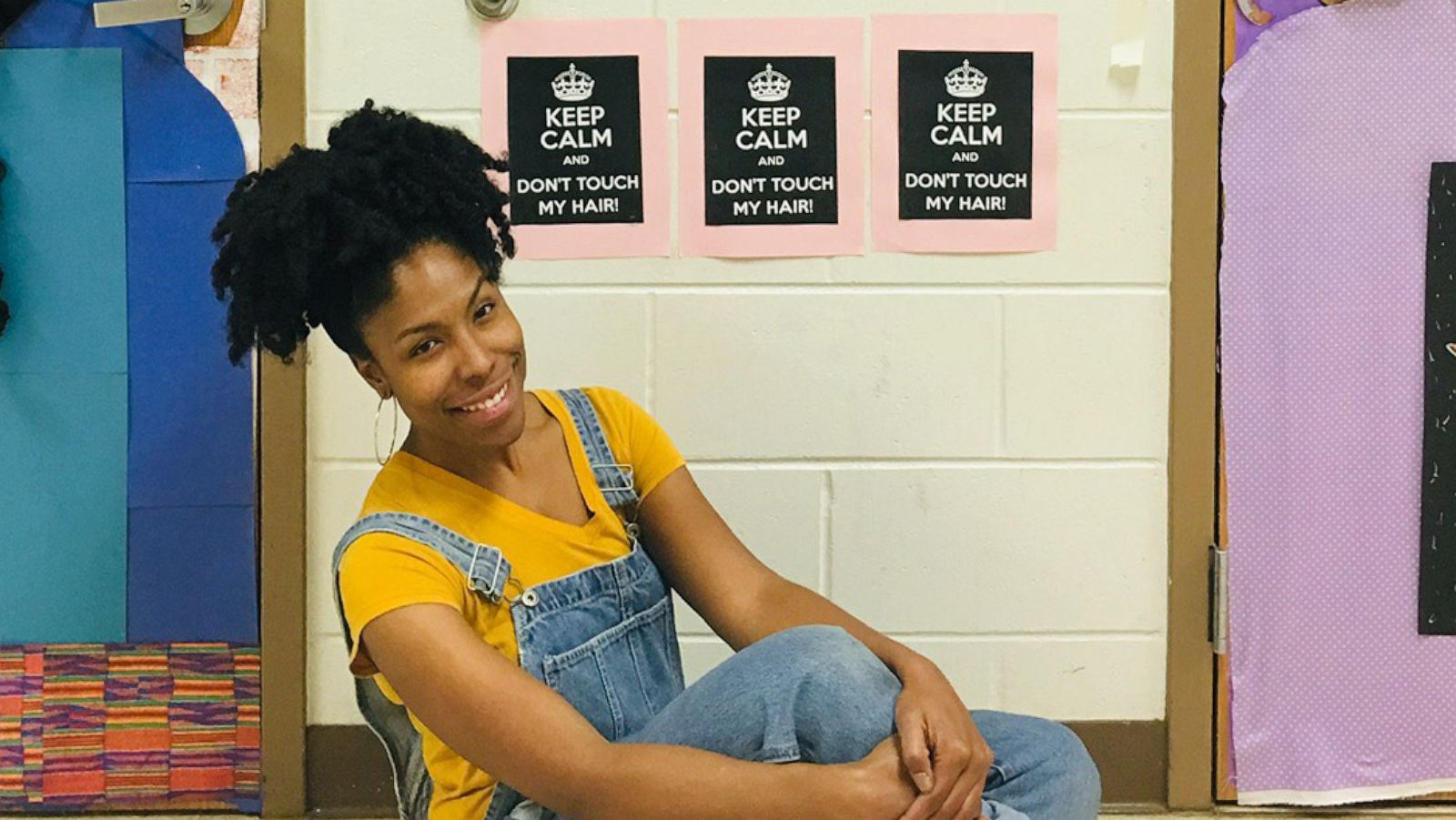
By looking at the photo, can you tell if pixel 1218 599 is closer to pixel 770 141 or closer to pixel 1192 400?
pixel 1192 400

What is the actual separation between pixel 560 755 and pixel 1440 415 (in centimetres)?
137

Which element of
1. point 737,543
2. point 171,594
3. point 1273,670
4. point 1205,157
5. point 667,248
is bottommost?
point 1273,670

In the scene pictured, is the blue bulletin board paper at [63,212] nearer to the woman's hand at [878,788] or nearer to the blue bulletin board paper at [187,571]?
the blue bulletin board paper at [187,571]

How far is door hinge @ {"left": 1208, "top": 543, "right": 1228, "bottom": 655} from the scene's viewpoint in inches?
69.9

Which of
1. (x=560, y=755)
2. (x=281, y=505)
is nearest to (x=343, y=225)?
(x=560, y=755)

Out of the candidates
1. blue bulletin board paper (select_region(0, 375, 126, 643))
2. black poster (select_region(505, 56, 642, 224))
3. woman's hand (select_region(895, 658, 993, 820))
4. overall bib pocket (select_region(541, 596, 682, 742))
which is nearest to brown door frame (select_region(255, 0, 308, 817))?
blue bulletin board paper (select_region(0, 375, 126, 643))

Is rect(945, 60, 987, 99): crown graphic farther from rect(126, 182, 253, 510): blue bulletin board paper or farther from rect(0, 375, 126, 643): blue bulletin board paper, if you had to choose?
rect(0, 375, 126, 643): blue bulletin board paper

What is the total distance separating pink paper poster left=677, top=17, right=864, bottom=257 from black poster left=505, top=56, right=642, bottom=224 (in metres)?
0.08

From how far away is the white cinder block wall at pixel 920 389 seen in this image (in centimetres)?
174

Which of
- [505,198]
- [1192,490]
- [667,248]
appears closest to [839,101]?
[667,248]

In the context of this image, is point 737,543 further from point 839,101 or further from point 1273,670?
point 1273,670

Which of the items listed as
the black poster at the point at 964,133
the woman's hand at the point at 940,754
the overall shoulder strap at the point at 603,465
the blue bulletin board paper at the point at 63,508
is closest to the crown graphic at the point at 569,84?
the black poster at the point at 964,133

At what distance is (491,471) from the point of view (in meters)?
1.25

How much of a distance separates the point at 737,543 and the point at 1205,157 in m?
0.91
